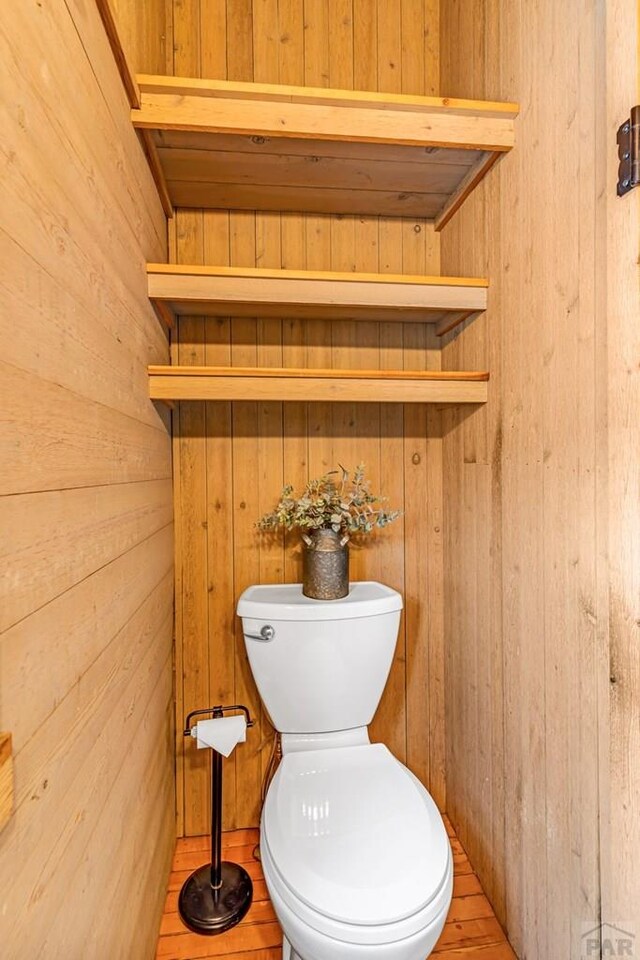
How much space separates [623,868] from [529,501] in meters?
0.66

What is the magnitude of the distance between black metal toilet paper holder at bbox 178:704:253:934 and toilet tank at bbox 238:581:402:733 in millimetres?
157

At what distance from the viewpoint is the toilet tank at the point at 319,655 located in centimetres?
130

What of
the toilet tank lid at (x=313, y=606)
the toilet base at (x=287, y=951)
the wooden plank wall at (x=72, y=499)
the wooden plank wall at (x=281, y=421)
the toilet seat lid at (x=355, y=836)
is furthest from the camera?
the wooden plank wall at (x=281, y=421)

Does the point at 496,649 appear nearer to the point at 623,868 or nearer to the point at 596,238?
the point at 623,868

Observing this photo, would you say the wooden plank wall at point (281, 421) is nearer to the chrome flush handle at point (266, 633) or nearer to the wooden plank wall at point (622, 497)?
the chrome flush handle at point (266, 633)

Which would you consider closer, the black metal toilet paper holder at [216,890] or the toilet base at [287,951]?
the toilet base at [287,951]

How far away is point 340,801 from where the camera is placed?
1096 mm

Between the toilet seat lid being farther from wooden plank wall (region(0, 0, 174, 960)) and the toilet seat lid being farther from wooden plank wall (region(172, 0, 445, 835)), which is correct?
wooden plank wall (region(172, 0, 445, 835))

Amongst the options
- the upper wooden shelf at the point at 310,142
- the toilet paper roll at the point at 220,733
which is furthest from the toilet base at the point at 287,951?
the upper wooden shelf at the point at 310,142

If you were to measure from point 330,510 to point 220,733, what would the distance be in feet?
2.18

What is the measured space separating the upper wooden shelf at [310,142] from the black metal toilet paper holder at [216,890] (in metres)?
1.44

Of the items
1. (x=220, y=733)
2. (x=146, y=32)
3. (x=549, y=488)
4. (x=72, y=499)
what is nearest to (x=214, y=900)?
(x=220, y=733)

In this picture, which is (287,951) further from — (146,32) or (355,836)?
(146,32)

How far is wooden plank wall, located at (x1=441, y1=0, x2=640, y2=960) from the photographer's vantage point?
0.81 meters
